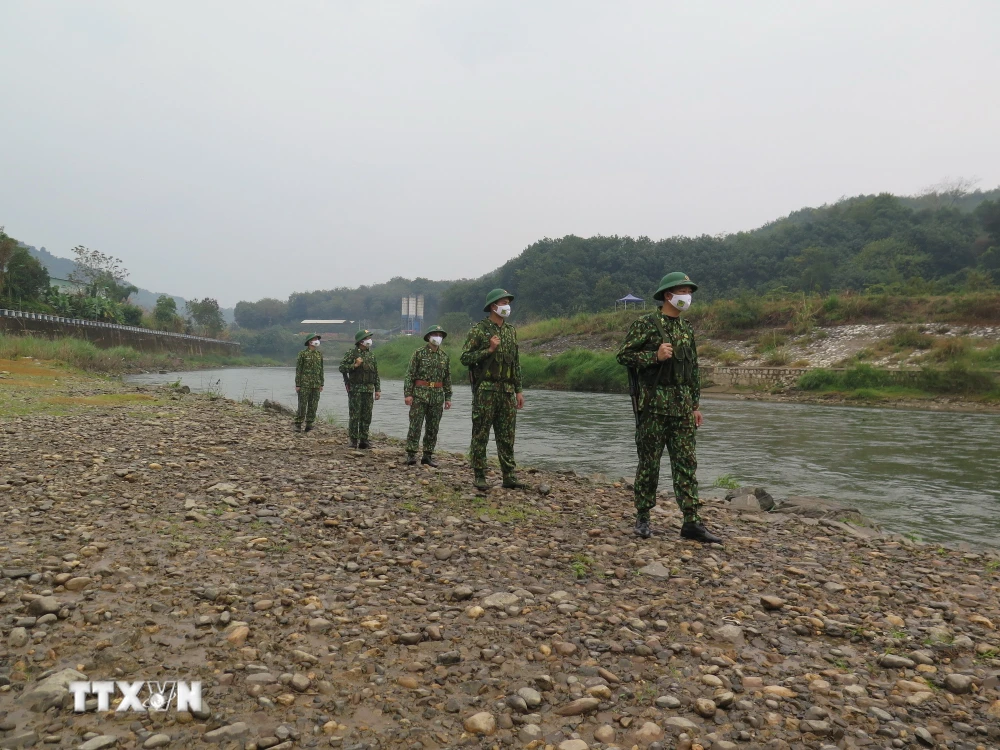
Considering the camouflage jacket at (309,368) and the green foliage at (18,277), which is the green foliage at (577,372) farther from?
the green foliage at (18,277)

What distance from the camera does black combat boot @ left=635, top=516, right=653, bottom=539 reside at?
6551 millimetres

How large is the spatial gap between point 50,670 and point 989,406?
3190cm

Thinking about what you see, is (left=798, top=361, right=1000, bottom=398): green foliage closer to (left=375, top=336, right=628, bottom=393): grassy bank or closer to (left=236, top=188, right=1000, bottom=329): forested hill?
(left=375, top=336, right=628, bottom=393): grassy bank

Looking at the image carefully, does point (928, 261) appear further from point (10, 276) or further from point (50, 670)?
point (10, 276)

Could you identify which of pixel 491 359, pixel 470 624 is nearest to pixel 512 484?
pixel 491 359

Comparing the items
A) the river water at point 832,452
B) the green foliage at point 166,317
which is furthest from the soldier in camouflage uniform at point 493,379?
the green foliage at point 166,317

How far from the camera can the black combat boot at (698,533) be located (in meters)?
6.42

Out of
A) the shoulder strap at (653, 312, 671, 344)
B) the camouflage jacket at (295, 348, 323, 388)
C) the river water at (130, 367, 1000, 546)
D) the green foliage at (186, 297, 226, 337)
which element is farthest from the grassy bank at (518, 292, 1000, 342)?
the green foliage at (186, 297, 226, 337)

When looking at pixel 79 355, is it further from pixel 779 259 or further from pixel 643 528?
pixel 779 259

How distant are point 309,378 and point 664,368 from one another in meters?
9.47

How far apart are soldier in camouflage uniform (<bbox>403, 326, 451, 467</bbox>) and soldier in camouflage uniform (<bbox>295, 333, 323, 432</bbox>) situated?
417 centimetres

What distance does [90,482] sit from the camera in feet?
25.6

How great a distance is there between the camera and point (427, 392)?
10516 mm

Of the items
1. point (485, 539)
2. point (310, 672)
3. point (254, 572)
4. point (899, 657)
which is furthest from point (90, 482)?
point (899, 657)
